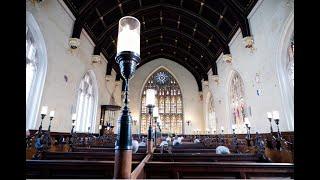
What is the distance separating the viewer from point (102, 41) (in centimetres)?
1184

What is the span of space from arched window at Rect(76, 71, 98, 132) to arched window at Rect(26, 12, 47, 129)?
3.48m

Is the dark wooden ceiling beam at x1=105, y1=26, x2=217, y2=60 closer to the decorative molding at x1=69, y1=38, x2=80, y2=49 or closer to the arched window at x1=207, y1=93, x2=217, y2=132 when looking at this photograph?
the arched window at x1=207, y1=93, x2=217, y2=132

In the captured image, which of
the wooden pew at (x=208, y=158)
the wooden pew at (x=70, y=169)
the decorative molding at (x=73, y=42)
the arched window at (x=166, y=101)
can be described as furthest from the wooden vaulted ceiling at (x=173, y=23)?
the wooden pew at (x=70, y=169)

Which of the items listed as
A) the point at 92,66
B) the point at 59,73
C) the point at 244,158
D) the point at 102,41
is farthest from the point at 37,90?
the point at 244,158

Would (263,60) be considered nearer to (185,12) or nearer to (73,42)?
(185,12)

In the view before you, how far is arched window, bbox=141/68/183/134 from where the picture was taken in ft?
60.4

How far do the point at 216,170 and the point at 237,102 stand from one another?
964cm

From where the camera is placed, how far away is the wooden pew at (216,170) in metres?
2.12

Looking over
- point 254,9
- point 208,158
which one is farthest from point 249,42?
point 208,158

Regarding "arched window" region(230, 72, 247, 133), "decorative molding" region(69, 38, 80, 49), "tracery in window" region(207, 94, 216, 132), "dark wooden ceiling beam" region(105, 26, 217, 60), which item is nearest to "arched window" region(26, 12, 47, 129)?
"decorative molding" region(69, 38, 80, 49)

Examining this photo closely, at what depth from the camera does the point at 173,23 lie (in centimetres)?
1343

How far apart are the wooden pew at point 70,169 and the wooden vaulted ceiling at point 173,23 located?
26.0 feet
